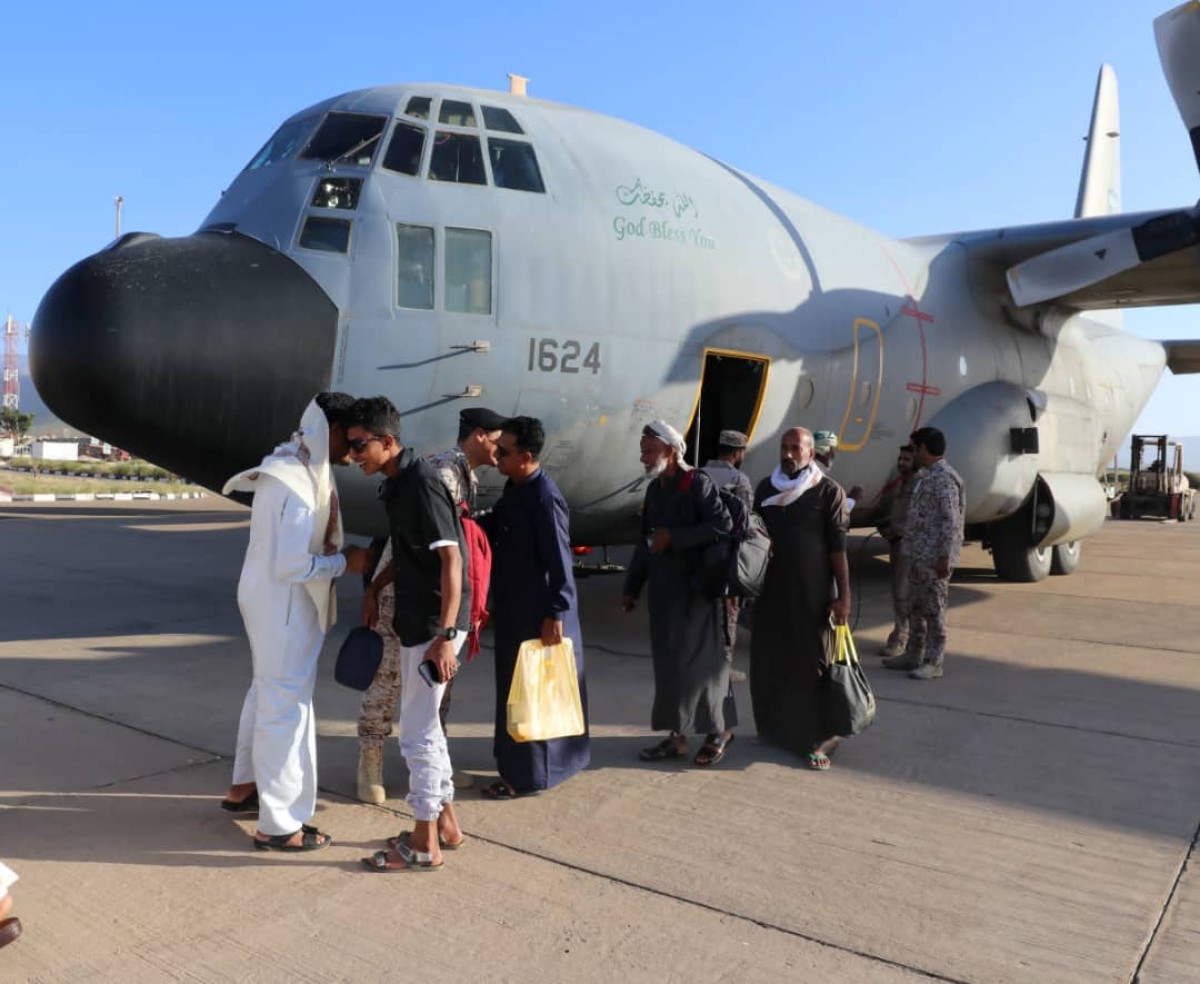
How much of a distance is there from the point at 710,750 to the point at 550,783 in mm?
927

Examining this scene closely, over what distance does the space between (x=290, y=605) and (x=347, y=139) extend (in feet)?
13.4

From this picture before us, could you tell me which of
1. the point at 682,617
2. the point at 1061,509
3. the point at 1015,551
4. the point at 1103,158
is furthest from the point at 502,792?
the point at 1103,158

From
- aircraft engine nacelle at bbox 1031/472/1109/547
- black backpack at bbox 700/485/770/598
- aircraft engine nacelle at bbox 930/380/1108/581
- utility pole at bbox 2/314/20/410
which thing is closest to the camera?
black backpack at bbox 700/485/770/598

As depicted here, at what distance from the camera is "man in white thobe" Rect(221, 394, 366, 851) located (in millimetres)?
3666

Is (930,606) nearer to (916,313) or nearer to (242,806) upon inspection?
(916,313)

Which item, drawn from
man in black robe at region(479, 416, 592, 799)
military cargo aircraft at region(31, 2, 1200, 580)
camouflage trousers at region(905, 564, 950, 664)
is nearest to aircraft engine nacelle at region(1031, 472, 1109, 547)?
military cargo aircraft at region(31, 2, 1200, 580)

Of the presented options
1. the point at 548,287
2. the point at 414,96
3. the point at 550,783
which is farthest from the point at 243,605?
the point at 414,96

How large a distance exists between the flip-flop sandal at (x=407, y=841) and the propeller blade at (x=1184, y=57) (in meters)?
9.49

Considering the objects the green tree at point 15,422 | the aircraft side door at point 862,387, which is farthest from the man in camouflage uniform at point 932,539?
the green tree at point 15,422

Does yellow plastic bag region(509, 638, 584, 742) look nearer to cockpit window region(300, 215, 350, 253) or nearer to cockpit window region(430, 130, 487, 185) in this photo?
cockpit window region(300, 215, 350, 253)

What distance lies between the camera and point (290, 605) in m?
3.70

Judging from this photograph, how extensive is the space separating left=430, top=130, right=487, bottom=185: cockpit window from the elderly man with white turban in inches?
106

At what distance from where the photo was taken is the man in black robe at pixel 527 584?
13.8 ft

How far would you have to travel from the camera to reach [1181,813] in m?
4.45
